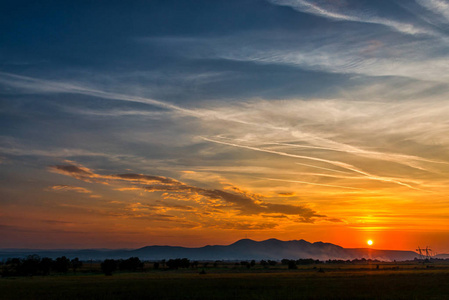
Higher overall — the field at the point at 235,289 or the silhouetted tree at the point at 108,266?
the silhouetted tree at the point at 108,266

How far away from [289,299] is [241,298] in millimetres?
5253

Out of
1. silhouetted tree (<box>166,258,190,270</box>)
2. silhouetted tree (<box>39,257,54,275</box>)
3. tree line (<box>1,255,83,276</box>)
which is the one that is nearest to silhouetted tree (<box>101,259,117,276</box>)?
tree line (<box>1,255,83,276</box>)

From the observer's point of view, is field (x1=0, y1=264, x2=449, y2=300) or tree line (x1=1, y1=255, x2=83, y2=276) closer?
field (x1=0, y1=264, x2=449, y2=300)

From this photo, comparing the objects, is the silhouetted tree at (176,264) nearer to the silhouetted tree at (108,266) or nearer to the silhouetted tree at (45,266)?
the silhouetted tree at (108,266)

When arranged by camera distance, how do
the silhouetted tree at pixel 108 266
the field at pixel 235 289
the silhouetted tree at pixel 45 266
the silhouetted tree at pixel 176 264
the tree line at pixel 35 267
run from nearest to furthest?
the field at pixel 235 289 → the tree line at pixel 35 267 → the silhouetted tree at pixel 108 266 → the silhouetted tree at pixel 45 266 → the silhouetted tree at pixel 176 264

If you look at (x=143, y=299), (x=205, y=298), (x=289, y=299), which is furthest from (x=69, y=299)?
(x=289, y=299)

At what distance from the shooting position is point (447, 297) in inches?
1822

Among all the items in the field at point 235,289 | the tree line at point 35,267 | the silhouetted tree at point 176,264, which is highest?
the silhouetted tree at point 176,264

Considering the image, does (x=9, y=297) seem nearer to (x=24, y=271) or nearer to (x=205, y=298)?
(x=205, y=298)

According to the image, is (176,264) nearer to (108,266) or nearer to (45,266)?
(108,266)

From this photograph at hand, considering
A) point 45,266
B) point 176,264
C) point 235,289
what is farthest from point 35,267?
point 235,289

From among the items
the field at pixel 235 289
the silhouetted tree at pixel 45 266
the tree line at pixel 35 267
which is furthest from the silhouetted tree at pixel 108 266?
the field at pixel 235 289

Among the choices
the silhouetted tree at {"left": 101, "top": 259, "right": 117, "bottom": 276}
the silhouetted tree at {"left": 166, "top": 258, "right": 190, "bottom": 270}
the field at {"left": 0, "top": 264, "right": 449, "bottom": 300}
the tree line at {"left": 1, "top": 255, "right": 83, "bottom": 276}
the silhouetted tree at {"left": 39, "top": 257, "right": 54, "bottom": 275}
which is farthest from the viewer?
the silhouetted tree at {"left": 166, "top": 258, "right": 190, "bottom": 270}

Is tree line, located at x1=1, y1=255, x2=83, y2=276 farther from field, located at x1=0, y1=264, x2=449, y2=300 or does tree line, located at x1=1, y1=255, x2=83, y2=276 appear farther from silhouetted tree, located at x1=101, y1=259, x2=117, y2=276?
field, located at x1=0, y1=264, x2=449, y2=300
